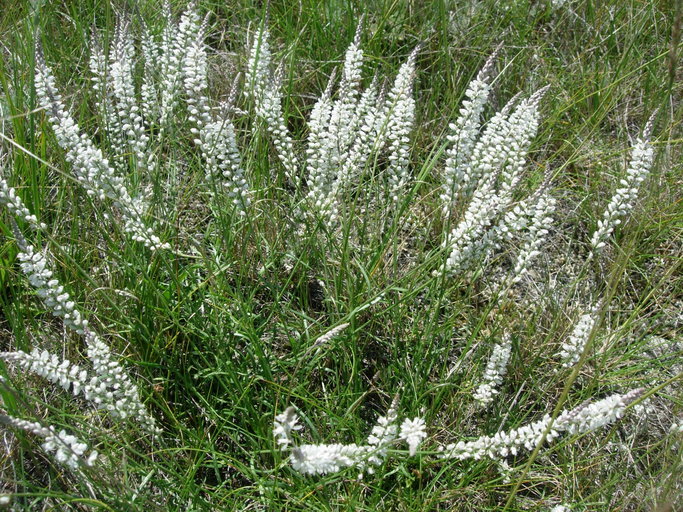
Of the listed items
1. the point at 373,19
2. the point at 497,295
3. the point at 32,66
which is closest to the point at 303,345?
the point at 497,295

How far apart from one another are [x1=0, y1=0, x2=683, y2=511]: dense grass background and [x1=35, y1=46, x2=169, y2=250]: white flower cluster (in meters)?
0.10

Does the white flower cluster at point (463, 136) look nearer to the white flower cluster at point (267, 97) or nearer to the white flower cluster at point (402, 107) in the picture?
the white flower cluster at point (402, 107)

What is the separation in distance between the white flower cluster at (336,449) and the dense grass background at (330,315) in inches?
8.2

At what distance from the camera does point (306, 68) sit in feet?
13.4

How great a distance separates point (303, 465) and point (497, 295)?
1.35 meters

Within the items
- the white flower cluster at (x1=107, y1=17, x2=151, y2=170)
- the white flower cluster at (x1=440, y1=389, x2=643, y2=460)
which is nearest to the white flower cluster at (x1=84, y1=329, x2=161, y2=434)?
the white flower cluster at (x1=107, y1=17, x2=151, y2=170)

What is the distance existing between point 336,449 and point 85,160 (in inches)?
58.3

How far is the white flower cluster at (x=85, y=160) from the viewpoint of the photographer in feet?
7.97

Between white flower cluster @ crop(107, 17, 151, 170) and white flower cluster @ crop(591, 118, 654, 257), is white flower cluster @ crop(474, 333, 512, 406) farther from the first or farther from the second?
white flower cluster @ crop(107, 17, 151, 170)

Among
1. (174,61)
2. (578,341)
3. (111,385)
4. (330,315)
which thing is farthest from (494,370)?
(174,61)

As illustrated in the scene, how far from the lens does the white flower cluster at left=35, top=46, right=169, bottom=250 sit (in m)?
2.43

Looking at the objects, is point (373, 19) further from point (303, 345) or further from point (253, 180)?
point (303, 345)

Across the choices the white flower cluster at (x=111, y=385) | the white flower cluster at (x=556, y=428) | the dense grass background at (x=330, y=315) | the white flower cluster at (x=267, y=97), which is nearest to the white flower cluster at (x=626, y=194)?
the dense grass background at (x=330, y=315)

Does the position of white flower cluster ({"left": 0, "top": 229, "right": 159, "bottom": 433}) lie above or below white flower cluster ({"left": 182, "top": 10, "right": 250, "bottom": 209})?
below
